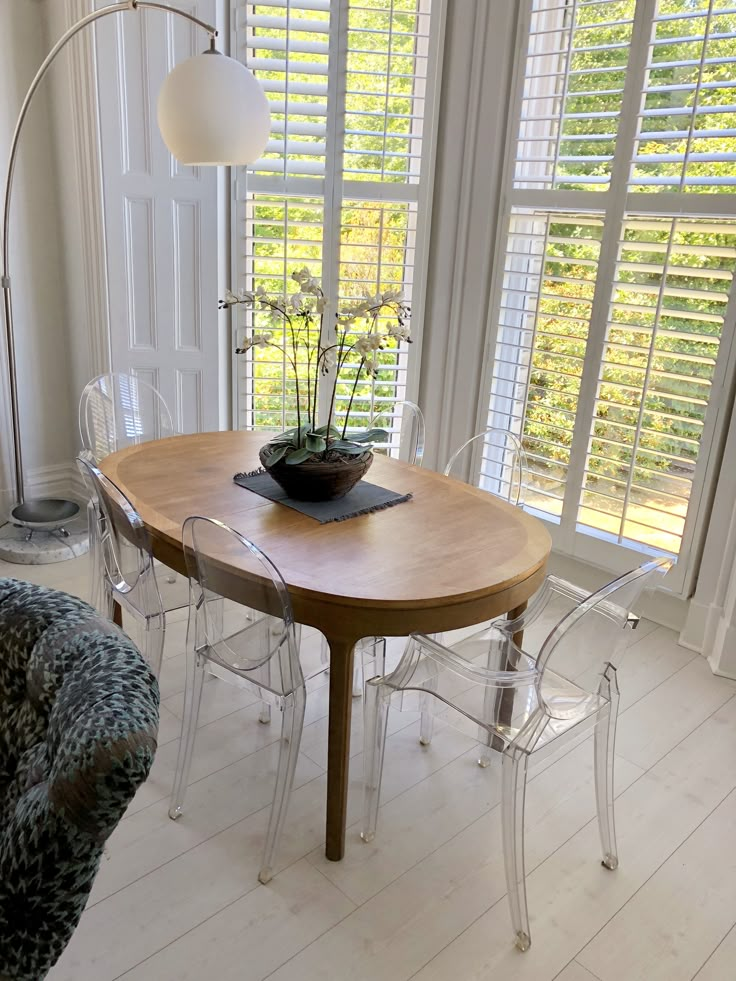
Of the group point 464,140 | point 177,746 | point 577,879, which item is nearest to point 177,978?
point 177,746

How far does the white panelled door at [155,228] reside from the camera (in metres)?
3.22

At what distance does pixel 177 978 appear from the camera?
1.54 m

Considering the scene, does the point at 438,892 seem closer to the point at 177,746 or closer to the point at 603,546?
the point at 177,746

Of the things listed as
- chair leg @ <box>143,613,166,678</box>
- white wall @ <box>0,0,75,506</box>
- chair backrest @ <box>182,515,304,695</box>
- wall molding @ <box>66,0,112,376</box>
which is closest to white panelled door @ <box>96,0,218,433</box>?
wall molding @ <box>66,0,112,376</box>

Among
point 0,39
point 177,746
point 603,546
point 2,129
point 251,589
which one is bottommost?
point 177,746

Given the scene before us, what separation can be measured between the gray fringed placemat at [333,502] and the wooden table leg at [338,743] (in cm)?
42

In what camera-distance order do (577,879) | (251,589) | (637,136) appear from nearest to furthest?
(251,589) < (577,879) < (637,136)

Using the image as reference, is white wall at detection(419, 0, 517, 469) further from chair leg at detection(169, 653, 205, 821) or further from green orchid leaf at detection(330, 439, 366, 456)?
chair leg at detection(169, 653, 205, 821)

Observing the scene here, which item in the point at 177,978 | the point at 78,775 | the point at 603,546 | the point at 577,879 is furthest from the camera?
the point at 603,546

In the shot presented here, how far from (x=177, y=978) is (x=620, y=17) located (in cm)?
321

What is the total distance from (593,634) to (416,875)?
0.74 m

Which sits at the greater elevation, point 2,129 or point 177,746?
point 2,129

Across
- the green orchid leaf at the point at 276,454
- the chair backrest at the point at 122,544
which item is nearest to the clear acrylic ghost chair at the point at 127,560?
the chair backrest at the point at 122,544

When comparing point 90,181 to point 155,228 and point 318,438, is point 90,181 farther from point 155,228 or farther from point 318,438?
point 318,438
